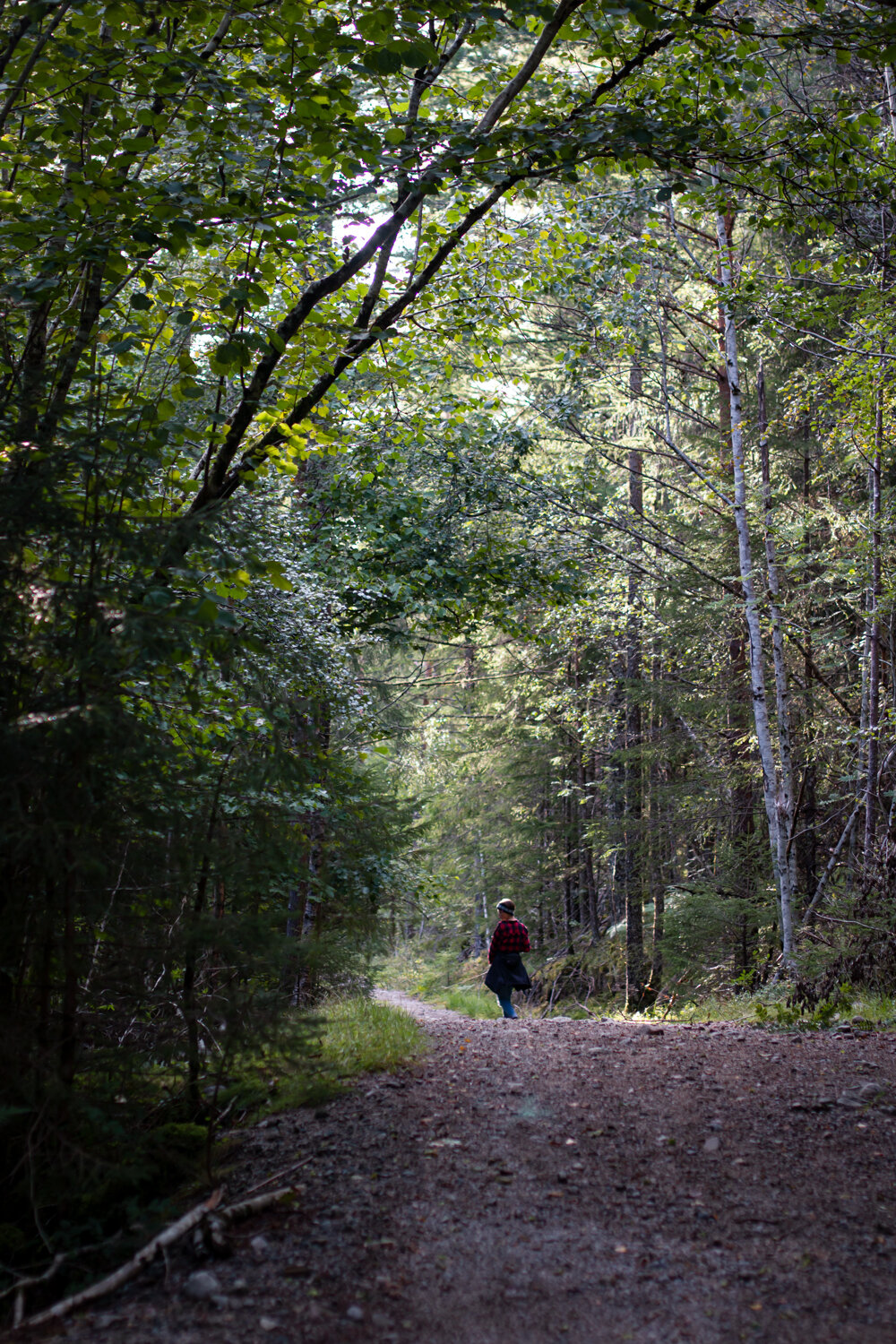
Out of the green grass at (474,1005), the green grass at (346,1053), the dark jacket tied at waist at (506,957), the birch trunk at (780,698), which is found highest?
the birch trunk at (780,698)

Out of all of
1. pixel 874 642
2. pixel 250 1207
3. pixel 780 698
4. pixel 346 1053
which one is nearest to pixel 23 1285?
pixel 250 1207

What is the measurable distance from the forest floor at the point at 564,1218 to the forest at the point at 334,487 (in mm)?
666

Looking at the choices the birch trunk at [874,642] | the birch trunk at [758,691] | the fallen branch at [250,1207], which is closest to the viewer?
the fallen branch at [250,1207]

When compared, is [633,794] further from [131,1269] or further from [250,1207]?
[131,1269]

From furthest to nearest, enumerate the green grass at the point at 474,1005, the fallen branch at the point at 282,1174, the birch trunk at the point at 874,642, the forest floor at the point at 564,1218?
1. the green grass at the point at 474,1005
2. the birch trunk at the point at 874,642
3. the fallen branch at the point at 282,1174
4. the forest floor at the point at 564,1218

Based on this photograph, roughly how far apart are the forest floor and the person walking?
4.63m

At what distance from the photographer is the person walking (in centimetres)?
1002

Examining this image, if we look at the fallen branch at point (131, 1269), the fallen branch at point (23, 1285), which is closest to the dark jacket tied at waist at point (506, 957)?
the fallen branch at point (131, 1269)

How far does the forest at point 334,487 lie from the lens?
135 inches

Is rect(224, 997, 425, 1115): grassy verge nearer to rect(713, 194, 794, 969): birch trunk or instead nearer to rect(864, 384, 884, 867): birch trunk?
rect(713, 194, 794, 969): birch trunk

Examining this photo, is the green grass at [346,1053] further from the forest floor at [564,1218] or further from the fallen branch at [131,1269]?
the fallen branch at [131,1269]

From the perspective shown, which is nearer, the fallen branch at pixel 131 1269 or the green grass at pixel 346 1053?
the fallen branch at pixel 131 1269

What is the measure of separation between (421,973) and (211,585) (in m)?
23.7

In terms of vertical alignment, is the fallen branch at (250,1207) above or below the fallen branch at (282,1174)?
above
